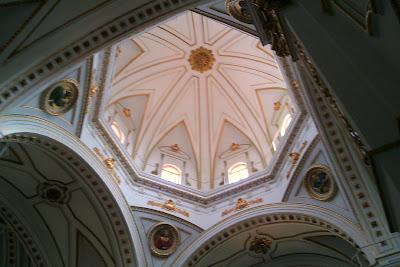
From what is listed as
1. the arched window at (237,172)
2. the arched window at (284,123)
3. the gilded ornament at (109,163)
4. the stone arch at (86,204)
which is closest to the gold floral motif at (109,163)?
the gilded ornament at (109,163)

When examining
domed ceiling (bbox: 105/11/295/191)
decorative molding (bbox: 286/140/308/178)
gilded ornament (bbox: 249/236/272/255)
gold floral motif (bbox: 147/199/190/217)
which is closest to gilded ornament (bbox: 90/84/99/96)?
domed ceiling (bbox: 105/11/295/191)

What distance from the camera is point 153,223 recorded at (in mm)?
15477

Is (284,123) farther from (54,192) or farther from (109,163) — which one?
(54,192)

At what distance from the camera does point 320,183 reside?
1405cm

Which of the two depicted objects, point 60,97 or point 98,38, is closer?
point 98,38

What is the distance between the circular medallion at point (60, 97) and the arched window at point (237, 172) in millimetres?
7628

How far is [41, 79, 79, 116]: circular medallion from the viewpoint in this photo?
11898 mm

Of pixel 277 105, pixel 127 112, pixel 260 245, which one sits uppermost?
pixel 127 112

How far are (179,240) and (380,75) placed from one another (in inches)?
463

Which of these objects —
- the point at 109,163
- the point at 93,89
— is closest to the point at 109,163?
the point at 109,163

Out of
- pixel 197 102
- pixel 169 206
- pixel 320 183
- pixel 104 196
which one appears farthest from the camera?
pixel 197 102

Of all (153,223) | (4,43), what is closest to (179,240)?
(153,223)

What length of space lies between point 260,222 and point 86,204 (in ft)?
19.7

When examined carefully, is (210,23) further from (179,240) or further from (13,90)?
(13,90)
